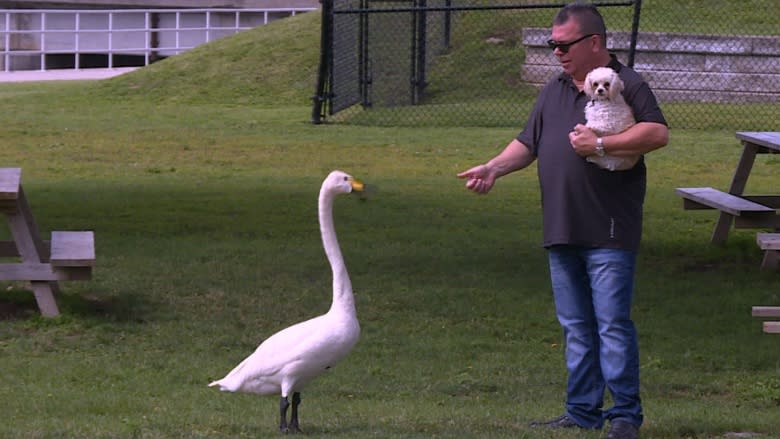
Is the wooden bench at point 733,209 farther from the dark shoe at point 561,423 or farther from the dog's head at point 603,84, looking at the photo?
the dog's head at point 603,84

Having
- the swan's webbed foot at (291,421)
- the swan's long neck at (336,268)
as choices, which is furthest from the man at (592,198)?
the swan's webbed foot at (291,421)

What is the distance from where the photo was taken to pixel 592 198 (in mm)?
5484

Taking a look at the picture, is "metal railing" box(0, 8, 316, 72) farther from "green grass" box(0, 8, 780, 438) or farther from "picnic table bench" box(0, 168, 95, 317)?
"picnic table bench" box(0, 168, 95, 317)

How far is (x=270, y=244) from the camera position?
10.9 m

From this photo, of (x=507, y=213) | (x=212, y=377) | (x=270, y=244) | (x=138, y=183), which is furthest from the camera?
(x=138, y=183)

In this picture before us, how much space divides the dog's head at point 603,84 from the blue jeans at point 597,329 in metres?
0.63

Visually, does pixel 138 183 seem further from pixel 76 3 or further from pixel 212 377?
pixel 76 3

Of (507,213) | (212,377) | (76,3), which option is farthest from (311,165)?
(76,3)

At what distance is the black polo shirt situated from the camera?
5457mm

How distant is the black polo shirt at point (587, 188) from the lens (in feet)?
17.9

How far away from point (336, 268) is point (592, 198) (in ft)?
3.60

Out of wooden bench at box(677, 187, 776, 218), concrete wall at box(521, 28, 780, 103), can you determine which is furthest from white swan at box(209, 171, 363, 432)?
concrete wall at box(521, 28, 780, 103)

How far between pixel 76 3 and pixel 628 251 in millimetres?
36701

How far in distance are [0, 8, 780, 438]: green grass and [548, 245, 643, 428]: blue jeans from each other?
8.7 inches
